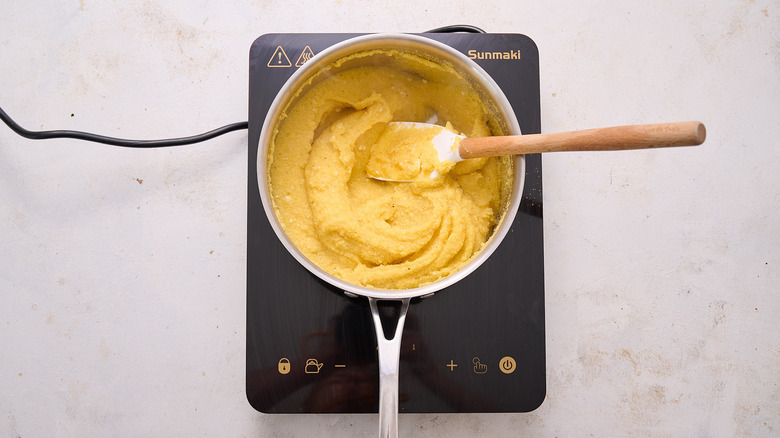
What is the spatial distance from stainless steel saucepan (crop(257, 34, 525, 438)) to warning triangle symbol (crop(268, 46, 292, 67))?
0.30ft

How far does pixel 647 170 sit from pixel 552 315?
0.37m

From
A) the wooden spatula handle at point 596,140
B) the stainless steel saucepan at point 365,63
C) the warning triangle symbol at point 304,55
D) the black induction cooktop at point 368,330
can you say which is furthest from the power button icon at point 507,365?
the warning triangle symbol at point 304,55

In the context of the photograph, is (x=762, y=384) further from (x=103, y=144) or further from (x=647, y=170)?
(x=103, y=144)

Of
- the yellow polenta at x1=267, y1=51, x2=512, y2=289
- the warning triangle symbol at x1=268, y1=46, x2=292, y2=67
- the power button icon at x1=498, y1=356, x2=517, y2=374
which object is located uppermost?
the warning triangle symbol at x1=268, y1=46, x2=292, y2=67

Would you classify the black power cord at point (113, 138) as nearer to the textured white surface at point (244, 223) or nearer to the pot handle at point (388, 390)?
the textured white surface at point (244, 223)

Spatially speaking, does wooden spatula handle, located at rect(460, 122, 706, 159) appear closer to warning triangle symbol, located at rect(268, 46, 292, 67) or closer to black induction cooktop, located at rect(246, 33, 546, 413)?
black induction cooktop, located at rect(246, 33, 546, 413)

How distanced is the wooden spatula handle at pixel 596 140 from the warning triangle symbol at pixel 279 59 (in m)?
0.37

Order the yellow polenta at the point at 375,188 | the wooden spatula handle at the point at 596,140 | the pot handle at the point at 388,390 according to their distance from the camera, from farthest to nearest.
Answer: the yellow polenta at the point at 375,188, the pot handle at the point at 388,390, the wooden spatula handle at the point at 596,140

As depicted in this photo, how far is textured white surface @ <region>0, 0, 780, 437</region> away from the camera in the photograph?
1.04 metres

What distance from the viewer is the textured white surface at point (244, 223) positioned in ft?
3.41

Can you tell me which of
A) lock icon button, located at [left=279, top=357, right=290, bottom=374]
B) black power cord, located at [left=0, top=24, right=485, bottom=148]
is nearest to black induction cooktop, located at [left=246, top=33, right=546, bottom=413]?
lock icon button, located at [left=279, top=357, right=290, bottom=374]

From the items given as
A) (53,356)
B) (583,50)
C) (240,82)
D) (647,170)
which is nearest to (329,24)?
(240,82)

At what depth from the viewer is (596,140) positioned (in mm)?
695

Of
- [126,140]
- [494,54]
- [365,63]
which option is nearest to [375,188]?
[365,63]
